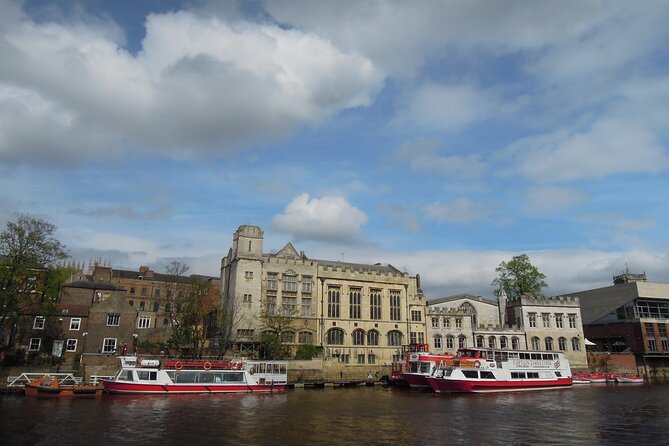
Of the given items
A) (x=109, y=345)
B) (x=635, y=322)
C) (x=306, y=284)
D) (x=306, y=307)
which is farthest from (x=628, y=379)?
(x=109, y=345)

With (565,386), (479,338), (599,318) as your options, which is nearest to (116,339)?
(479,338)

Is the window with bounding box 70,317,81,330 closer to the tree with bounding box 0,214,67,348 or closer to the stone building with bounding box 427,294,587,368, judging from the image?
the tree with bounding box 0,214,67,348

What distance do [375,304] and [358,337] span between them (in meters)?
5.99

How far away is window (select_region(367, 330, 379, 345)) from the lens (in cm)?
7238

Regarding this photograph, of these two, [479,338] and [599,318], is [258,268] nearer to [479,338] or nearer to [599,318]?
[479,338]

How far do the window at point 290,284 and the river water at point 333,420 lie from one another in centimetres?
2157

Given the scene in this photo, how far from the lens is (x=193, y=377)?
50406 millimetres

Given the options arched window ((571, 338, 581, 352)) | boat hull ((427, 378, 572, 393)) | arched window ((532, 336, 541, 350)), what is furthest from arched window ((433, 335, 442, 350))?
arched window ((571, 338, 581, 352))

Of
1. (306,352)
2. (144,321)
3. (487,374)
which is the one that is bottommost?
(487,374)

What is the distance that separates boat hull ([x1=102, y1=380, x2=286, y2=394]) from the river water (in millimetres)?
1372

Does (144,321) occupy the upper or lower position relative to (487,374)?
upper

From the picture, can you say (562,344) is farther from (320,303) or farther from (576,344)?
(320,303)

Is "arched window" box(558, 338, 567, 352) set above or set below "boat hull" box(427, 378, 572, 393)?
above

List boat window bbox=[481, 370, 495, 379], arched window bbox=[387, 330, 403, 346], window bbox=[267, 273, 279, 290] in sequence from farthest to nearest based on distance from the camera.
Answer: arched window bbox=[387, 330, 403, 346]
window bbox=[267, 273, 279, 290]
boat window bbox=[481, 370, 495, 379]
